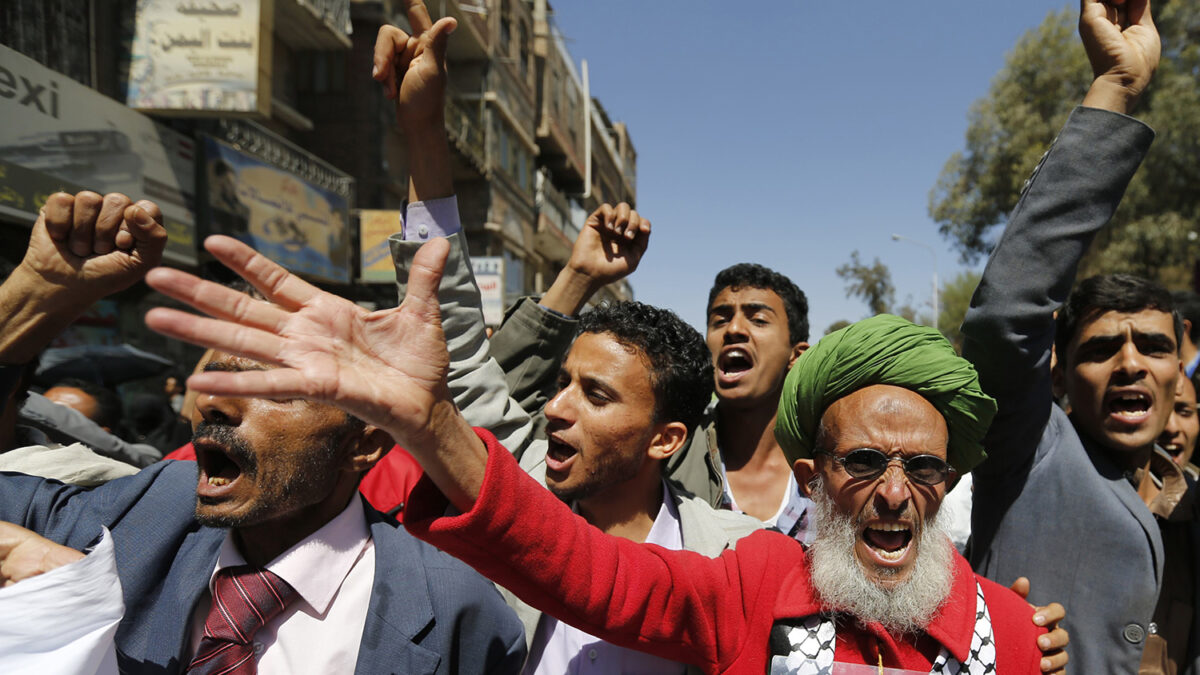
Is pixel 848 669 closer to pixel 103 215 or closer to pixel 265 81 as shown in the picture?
pixel 103 215

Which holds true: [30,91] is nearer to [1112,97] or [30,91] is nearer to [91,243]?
[91,243]

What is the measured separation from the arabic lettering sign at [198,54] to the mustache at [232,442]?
32.6ft

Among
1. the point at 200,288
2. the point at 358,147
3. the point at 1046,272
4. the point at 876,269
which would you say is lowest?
the point at 876,269

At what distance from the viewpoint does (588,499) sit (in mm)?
2398

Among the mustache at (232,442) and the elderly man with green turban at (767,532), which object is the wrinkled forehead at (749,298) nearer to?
the elderly man with green turban at (767,532)

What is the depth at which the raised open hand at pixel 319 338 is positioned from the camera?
117 cm

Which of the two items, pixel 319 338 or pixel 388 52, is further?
pixel 388 52

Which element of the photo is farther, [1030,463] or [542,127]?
[542,127]

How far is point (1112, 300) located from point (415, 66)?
2140 millimetres

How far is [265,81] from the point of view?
11070 mm

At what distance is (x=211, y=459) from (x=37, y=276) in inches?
21.8

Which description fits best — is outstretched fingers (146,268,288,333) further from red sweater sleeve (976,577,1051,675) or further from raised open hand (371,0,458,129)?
red sweater sleeve (976,577,1051,675)

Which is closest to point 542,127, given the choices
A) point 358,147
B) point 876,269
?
point 358,147

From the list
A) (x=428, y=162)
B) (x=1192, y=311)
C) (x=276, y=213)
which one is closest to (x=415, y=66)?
(x=428, y=162)
